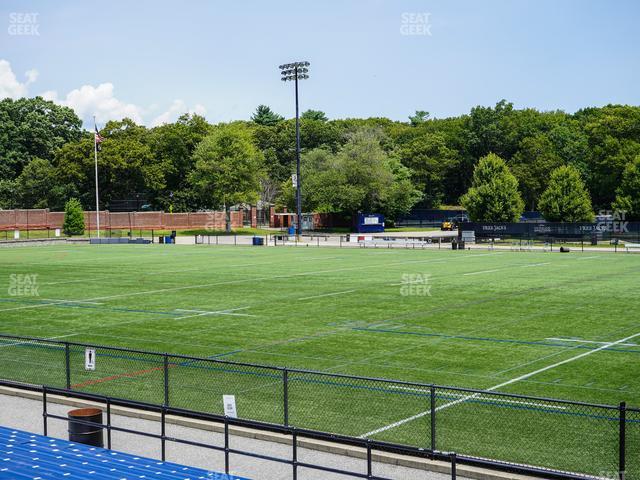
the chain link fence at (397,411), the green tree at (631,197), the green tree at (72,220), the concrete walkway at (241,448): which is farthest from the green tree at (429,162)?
the concrete walkway at (241,448)

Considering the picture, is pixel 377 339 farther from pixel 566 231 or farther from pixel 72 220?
pixel 72 220

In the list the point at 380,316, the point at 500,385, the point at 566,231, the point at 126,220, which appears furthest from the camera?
the point at 126,220

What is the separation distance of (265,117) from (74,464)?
184 m

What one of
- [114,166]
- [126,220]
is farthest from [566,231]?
[114,166]

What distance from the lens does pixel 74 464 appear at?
1221 cm

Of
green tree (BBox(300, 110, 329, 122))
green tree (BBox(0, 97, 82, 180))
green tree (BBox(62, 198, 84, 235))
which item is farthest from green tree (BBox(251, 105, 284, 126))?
green tree (BBox(62, 198, 84, 235))

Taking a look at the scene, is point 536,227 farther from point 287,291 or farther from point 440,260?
point 287,291

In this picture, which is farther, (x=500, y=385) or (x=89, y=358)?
(x=500, y=385)

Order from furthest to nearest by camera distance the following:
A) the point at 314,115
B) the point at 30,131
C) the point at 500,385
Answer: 1. the point at 314,115
2. the point at 30,131
3. the point at 500,385

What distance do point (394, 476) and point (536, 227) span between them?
68.1 metres

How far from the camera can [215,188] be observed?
382ft

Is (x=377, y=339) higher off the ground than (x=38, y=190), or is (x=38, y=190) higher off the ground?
(x=38, y=190)

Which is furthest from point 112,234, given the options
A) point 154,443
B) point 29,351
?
point 154,443

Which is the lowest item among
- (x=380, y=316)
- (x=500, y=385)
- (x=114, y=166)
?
(x=500, y=385)
